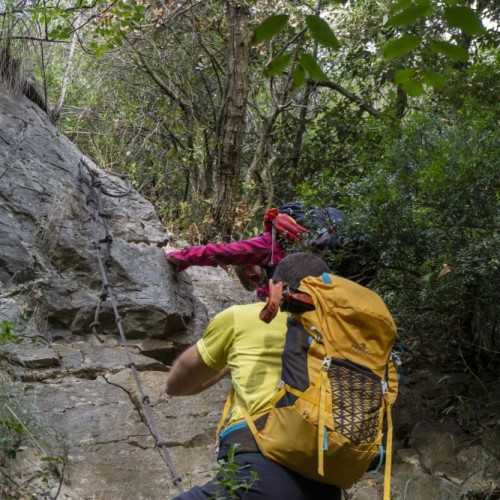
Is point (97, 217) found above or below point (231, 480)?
above

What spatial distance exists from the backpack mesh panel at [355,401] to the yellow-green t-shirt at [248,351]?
244 mm

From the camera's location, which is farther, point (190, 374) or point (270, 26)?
point (190, 374)

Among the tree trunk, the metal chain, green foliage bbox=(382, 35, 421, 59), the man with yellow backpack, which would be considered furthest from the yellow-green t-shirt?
the tree trunk

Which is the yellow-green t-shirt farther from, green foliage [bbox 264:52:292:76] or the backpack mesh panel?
green foliage [bbox 264:52:292:76]

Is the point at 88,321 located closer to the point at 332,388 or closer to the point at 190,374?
the point at 190,374

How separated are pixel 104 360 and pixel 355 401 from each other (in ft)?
9.75

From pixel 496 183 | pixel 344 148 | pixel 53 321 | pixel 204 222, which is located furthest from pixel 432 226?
pixel 344 148

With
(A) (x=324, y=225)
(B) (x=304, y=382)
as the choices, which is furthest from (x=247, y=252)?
(B) (x=304, y=382)

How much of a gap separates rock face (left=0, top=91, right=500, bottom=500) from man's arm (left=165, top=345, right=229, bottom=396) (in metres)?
0.84

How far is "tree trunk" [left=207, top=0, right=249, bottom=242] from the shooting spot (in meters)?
7.59

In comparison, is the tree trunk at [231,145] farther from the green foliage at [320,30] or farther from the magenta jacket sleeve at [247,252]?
the green foliage at [320,30]

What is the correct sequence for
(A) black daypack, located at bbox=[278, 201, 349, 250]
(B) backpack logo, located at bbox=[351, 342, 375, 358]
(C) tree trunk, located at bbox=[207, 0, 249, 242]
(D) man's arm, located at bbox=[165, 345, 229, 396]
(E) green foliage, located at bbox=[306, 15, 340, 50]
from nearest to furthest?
(E) green foliage, located at bbox=[306, 15, 340, 50] < (B) backpack logo, located at bbox=[351, 342, 375, 358] < (D) man's arm, located at bbox=[165, 345, 229, 396] < (A) black daypack, located at bbox=[278, 201, 349, 250] < (C) tree trunk, located at bbox=[207, 0, 249, 242]

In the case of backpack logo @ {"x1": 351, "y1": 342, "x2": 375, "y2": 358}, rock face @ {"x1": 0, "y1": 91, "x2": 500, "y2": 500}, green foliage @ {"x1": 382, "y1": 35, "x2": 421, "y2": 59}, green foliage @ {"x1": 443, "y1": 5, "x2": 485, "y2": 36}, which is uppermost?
Answer: green foliage @ {"x1": 443, "y1": 5, "x2": 485, "y2": 36}

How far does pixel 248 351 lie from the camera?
105 inches
